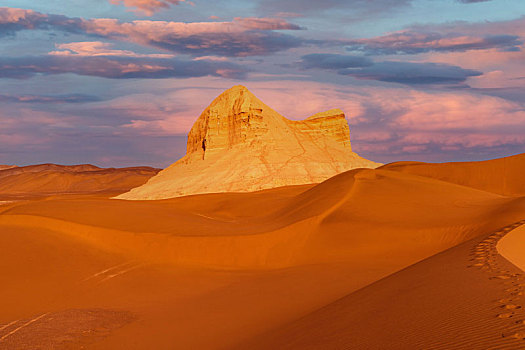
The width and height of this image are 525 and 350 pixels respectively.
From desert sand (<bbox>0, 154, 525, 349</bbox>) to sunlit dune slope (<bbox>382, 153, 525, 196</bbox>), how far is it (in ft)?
47.9

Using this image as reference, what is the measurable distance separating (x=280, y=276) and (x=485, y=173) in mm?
29169

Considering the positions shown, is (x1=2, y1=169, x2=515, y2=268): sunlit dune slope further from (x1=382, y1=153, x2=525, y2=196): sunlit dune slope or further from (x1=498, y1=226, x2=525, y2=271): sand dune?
(x1=382, y1=153, x2=525, y2=196): sunlit dune slope

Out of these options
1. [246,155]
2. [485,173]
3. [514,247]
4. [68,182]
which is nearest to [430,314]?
[514,247]

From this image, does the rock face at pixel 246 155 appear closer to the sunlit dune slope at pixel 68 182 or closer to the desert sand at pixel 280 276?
the desert sand at pixel 280 276

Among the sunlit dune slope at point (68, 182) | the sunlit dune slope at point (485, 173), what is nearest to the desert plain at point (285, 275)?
the sunlit dune slope at point (485, 173)

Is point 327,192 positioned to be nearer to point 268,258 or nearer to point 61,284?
point 268,258

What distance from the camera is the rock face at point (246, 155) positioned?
4075 cm

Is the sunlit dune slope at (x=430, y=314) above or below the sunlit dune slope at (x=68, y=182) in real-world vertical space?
above

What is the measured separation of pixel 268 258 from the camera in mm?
14984

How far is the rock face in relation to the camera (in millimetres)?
40750

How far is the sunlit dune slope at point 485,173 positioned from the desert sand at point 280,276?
1459cm

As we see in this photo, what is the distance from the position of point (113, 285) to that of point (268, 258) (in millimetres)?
4984

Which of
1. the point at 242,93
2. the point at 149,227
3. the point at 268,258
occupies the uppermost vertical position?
the point at 242,93

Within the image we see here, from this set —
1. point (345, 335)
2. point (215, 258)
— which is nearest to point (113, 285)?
point (215, 258)
